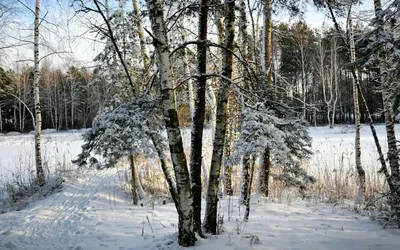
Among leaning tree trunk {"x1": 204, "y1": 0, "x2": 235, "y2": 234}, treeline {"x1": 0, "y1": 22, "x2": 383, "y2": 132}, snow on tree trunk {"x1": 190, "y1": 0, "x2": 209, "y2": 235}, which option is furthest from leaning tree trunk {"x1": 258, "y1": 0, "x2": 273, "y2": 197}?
treeline {"x1": 0, "y1": 22, "x2": 383, "y2": 132}

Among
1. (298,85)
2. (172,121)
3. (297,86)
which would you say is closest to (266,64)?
(172,121)

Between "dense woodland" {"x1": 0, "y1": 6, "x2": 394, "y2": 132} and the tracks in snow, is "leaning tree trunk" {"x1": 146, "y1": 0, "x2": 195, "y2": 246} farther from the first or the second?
"dense woodland" {"x1": 0, "y1": 6, "x2": 394, "y2": 132}

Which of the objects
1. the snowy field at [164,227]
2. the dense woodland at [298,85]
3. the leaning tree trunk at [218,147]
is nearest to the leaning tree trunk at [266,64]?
the snowy field at [164,227]

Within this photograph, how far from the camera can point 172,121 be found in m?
3.10

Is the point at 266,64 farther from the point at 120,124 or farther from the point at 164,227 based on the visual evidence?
the point at 164,227

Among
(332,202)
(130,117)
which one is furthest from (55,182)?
(332,202)

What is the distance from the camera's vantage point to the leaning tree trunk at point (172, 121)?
300 centimetres

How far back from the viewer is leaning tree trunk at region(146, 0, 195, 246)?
9.86 feet

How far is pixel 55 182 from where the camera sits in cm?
751

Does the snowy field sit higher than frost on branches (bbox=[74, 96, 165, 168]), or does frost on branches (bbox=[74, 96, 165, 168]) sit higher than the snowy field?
frost on branches (bbox=[74, 96, 165, 168])

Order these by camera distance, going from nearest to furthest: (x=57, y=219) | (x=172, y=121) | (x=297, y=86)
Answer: (x=172, y=121) < (x=57, y=219) < (x=297, y=86)

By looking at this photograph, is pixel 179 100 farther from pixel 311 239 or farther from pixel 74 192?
pixel 311 239

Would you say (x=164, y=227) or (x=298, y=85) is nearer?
(x=164, y=227)

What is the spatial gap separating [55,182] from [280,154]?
6768mm
